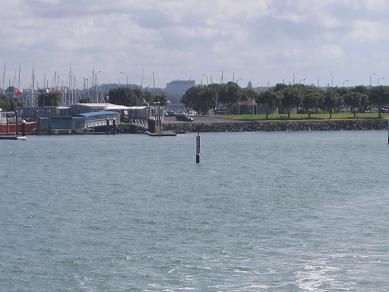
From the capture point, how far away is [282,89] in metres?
186

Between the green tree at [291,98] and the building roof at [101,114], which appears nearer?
the building roof at [101,114]

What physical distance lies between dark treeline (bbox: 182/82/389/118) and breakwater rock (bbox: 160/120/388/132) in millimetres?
14236

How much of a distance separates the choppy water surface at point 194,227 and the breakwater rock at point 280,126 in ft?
256

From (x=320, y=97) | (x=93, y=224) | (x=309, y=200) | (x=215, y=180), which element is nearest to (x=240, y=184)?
(x=215, y=180)

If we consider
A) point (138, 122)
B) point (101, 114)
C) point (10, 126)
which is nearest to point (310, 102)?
point (138, 122)

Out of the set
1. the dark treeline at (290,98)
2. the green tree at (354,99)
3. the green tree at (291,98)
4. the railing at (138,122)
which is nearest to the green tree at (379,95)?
the dark treeline at (290,98)

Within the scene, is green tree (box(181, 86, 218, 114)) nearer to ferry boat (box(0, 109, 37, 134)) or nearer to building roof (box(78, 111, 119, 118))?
building roof (box(78, 111, 119, 118))

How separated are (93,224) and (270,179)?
946 inches

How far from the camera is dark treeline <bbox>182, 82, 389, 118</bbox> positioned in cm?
17700

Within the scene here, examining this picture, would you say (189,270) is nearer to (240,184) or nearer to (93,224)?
(93,224)

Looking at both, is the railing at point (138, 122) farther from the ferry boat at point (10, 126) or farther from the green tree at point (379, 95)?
the green tree at point (379, 95)

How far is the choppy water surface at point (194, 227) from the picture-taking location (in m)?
26.7

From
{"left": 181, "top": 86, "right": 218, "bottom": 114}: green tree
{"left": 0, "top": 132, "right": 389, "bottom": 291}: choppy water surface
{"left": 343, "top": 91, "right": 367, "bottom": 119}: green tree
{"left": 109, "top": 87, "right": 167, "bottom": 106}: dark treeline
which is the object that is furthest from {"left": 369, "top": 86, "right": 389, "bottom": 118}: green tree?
{"left": 0, "top": 132, "right": 389, "bottom": 291}: choppy water surface

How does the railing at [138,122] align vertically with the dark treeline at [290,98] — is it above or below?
below
